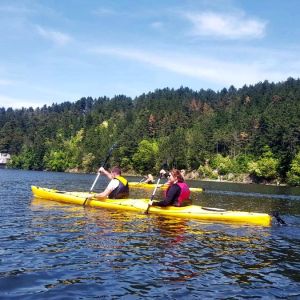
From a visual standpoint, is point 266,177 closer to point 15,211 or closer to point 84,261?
point 15,211

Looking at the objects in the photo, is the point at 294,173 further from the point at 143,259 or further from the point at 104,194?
the point at 143,259

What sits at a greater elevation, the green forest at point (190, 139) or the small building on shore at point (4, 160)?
the green forest at point (190, 139)

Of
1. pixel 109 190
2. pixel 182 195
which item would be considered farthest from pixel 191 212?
pixel 109 190

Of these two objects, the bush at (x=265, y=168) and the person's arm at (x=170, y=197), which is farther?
the bush at (x=265, y=168)

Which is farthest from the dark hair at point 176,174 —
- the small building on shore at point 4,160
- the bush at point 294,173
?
the small building on shore at point 4,160

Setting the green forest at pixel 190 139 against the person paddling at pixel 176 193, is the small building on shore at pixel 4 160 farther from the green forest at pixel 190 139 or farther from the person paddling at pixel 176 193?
the person paddling at pixel 176 193

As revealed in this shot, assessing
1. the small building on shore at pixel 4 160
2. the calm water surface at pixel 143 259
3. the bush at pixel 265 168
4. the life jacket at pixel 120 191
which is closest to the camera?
the calm water surface at pixel 143 259

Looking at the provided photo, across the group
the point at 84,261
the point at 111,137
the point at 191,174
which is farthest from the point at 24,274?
the point at 111,137

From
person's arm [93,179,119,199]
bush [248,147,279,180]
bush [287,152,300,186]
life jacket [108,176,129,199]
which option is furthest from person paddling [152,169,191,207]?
bush [248,147,279,180]

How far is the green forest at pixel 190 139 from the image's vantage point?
100 metres

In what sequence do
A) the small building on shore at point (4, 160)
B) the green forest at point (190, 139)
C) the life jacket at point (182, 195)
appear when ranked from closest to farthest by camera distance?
1. the life jacket at point (182, 195)
2. the green forest at point (190, 139)
3. the small building on shore at point (4, 160)

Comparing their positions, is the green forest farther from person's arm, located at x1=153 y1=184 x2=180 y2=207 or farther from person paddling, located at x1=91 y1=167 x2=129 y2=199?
person's arm, located at x1=153 y1=184 x2=180 y2=207

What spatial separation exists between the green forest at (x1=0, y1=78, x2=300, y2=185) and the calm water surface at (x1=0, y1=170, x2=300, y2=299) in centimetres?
7710

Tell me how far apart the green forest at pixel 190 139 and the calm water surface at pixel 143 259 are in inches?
3035
